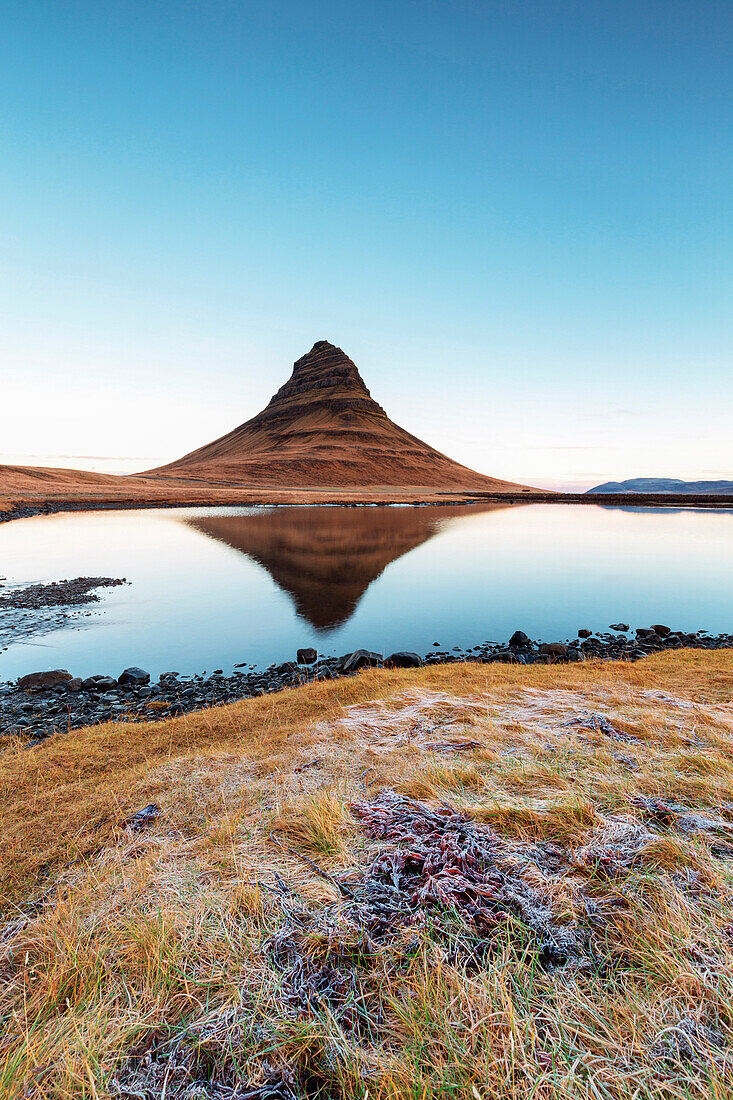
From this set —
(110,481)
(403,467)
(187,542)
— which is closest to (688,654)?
(187,542)

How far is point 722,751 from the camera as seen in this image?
4.99m

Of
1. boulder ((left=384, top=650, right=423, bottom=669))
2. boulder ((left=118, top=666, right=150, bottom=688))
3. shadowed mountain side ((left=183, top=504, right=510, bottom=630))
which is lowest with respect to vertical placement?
boulder ((left=118, top=666, right=150, bottom=688))

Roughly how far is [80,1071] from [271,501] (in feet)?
285

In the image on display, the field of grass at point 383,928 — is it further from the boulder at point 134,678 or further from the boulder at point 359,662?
the boulder at point 359,662

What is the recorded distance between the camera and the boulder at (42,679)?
10328 mm

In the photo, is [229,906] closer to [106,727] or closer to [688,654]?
[106,727]

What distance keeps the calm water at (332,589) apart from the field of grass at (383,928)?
8.62 m

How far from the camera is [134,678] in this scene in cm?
1095

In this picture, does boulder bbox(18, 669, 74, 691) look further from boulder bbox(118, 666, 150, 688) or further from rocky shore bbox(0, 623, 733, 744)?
boulder bbox(118, 666, 150, 688)

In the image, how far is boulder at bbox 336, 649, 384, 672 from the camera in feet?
38.9

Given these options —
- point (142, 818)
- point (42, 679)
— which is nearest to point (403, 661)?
point (142, 818)

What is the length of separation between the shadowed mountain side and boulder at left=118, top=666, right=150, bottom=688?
20.1ft

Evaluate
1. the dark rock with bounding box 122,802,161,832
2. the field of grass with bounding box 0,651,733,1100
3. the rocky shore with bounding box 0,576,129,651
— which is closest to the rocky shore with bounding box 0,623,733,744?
the field of grass with bounding box 0,651,733,1100

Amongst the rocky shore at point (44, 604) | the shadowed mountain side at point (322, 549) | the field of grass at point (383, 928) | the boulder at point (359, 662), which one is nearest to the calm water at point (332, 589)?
the shadowed mountain side at point (322, 549)
